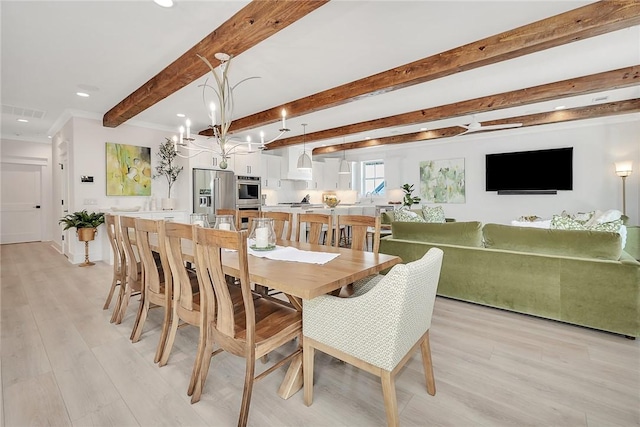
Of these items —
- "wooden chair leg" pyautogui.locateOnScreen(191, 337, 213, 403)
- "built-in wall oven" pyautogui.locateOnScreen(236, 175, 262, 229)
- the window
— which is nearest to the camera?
"wooden chair leg" pyautogui.locateOnScreen(191, 337, 213, 403)

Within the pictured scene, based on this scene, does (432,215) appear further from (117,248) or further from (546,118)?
(117,248)

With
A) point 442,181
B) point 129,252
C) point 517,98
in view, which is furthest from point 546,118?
point 129,252

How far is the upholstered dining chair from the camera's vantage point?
4.23 feet

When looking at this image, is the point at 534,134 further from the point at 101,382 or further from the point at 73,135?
the point at 73,135

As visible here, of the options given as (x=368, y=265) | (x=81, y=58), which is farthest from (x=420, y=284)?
(x=81, y=58)

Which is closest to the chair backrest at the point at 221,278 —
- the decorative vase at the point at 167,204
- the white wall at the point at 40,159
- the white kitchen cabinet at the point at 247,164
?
the decorative vase at the point at 167,204

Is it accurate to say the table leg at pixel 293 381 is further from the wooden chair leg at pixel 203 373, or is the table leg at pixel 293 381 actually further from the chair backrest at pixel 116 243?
the chair backrest at pixel 116 243

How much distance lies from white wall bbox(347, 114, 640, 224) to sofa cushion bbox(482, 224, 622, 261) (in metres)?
4.13

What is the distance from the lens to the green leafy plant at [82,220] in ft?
14.8

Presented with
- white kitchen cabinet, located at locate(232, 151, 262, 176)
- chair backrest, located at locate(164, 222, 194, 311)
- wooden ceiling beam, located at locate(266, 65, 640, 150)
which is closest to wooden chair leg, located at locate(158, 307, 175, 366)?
chair backrest, located at locate(164, 222, 194, 311)

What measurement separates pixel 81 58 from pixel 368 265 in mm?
3439

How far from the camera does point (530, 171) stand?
6117 millimetres

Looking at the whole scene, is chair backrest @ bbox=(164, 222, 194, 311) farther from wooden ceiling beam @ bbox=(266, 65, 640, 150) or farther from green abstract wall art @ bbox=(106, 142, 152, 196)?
wooden ceiling beam @ bbox=(266, 65, 640, 150)

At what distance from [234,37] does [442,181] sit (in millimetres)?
6248
